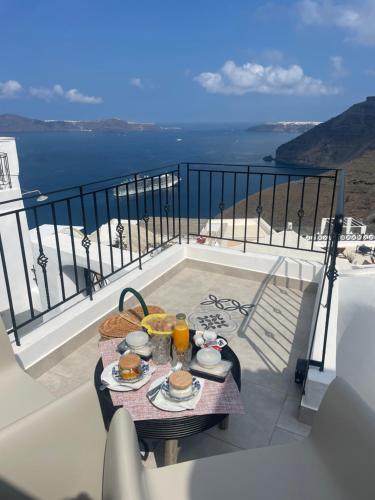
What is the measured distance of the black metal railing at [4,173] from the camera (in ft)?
39.2

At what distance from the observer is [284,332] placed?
10.0ft

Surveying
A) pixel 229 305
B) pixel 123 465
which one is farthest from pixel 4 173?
pixel 123 465

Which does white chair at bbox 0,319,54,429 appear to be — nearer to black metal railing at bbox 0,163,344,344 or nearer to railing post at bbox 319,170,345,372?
black metal railing at bbox 0,163,344,344

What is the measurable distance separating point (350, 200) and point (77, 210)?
32.5 m

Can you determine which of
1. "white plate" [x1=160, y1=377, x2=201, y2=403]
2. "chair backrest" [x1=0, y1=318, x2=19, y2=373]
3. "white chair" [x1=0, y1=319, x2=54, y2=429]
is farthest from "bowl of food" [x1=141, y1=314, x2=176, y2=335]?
"chair backrest" [x1=0, y1=318, x2=19, y2=373]

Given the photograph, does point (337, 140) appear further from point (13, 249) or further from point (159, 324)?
point (159, 324)

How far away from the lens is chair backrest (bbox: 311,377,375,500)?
1076 mm

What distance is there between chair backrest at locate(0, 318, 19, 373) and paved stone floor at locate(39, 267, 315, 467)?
542 millimetres

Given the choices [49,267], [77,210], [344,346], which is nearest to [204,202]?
[77,210]

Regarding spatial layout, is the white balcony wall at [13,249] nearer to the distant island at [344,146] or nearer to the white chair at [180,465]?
the white chair at [180,465]

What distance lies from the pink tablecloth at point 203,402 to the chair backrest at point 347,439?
39 centimetres

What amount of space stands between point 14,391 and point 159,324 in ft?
2.83

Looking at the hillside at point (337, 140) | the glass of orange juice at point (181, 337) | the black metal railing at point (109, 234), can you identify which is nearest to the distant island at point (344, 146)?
the hillside at point (337, 140)

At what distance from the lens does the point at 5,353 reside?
195 cm
